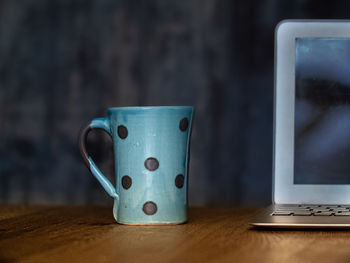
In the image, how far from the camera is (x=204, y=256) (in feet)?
1.69

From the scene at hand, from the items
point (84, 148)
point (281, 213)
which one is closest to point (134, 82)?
point (84, 148)

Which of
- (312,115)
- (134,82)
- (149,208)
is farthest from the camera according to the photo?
(134,82)

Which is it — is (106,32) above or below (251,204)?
above

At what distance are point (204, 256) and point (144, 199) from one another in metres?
0.21

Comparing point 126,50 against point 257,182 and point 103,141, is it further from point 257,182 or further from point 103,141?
point 257,182

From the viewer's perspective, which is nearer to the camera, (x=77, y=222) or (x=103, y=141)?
(x=77, y=222)

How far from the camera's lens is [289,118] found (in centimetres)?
85

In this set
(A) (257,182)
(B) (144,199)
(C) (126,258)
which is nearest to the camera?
(C) (126,258)

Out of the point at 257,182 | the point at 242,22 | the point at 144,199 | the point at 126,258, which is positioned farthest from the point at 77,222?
the point at 242,22

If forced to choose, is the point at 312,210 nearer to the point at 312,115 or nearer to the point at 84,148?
the point at 312,115

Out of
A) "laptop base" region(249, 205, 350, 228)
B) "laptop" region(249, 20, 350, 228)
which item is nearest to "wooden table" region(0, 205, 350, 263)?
"laptop base" region(249, 205, 350, 228)

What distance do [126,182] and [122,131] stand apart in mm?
65

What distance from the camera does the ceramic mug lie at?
2.33ft

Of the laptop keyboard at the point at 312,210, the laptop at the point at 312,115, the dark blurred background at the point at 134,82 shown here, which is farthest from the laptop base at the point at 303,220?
the dark blurred background at the point at 134,82
